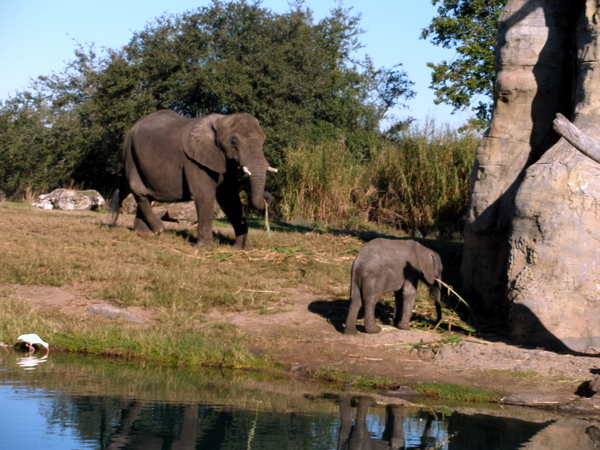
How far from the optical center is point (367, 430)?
6328mm

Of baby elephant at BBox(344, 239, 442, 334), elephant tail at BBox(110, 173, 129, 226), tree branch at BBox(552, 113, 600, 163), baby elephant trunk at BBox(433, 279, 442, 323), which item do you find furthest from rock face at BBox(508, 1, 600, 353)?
elephant tail at BBox(110, 173, 129, 226)

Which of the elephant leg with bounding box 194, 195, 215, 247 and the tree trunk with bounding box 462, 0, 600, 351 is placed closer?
the tree trunk with bounding box 462, 0, 600, 351

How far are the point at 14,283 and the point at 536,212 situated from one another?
672 cm

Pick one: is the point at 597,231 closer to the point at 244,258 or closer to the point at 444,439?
the point at 444,439

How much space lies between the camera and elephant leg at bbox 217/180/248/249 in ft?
46.2

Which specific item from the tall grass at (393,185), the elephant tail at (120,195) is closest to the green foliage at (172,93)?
the tall grass at (393,185)

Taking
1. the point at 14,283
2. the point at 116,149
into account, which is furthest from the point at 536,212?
the point at 116,149

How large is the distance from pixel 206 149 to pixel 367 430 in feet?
27.9

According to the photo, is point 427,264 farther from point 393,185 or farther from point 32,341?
point 393,185

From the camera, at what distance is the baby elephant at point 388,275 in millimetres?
9320

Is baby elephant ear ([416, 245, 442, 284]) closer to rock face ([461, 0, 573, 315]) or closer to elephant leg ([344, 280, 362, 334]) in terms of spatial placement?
elephant leg ([344, 280, 362, 334])

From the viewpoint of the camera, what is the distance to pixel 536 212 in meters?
9.32

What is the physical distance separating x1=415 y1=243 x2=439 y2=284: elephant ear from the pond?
2.37m

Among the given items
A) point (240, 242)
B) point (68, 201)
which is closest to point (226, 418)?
point (240, 242)
